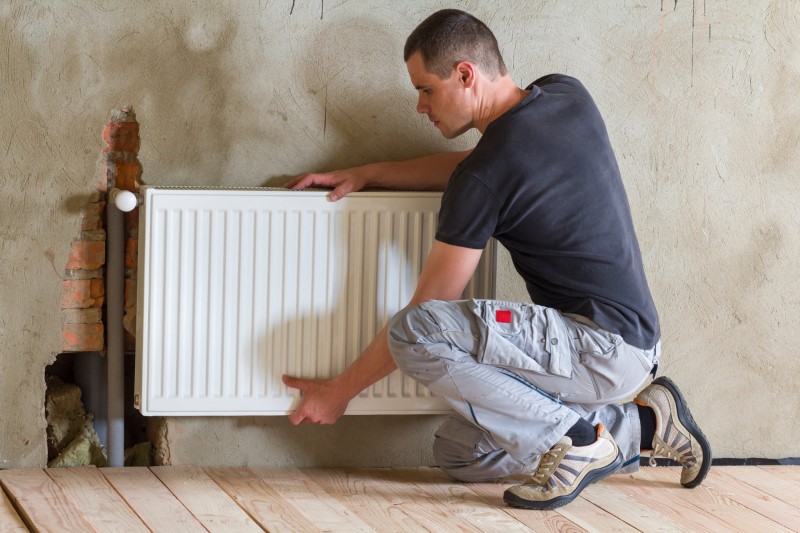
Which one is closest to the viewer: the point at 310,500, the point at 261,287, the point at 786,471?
→ the point at 310,500

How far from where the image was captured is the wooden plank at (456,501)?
2.08m

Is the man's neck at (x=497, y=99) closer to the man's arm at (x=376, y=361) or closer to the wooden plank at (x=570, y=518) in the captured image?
the man's arm at (x=376, y=361)

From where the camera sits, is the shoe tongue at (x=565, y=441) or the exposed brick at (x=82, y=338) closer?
the shoe tongue at (x=565, y=441)

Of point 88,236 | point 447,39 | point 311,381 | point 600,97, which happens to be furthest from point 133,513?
point 600,97

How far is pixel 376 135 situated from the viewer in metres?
2.48

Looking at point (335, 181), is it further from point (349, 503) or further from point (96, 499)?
point (96, 499)

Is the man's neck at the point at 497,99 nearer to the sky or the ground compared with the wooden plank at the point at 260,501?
nearer to the sky

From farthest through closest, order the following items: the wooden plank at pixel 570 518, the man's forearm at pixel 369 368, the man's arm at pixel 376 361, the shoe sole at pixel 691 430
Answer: the shoe sole at pixel 691 430, the man's forearm at pixel 369 368, the man's arm at pixel 376 361, the wooden plank at pixel 570 518

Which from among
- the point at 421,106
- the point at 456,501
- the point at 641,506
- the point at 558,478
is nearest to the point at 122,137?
the point at 421,106

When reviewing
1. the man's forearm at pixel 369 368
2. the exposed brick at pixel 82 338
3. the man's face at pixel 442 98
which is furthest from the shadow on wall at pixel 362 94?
the exposed brick at pixel 82 338

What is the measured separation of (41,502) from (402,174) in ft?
3.83

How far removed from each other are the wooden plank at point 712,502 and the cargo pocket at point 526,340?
0.48 metres

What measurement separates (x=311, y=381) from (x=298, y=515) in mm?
380

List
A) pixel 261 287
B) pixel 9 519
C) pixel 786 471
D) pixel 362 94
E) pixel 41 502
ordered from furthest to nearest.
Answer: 1. pixel 786 471
2. pixel 362 94
3. pixel 261 287
4. pixel 41 502
5. pixel 9 519
